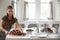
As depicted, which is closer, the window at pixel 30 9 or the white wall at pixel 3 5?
the white wall at pixel 3 5

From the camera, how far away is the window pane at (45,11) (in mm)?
4379

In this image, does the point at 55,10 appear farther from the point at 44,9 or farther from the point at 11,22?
the point at 11,22

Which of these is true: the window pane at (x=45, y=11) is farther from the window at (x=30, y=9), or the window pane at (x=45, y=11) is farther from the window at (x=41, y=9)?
the window at (x=30, y=9)

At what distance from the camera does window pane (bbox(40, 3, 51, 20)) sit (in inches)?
172

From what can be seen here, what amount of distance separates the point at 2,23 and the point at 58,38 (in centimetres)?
124

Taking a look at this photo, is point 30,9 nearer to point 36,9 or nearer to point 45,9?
point 36,9

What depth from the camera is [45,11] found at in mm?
4457

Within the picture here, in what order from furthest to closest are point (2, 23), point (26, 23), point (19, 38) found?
point (26, 23) → point (2, 23) → point (19, 38)

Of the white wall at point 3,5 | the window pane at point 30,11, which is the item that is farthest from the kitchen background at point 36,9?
the white wall at point 3,5

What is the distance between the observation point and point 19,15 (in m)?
4.35

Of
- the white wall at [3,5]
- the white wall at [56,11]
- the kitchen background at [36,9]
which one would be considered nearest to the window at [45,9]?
the kitchen background at [36,9]

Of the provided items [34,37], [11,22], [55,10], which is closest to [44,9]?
[55,10]

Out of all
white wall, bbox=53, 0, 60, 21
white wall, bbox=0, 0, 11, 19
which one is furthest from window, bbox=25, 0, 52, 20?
white wall, bbox=0, 0, 11, 19

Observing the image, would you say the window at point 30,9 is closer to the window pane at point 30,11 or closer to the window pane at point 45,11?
the window pane at point 30,11
